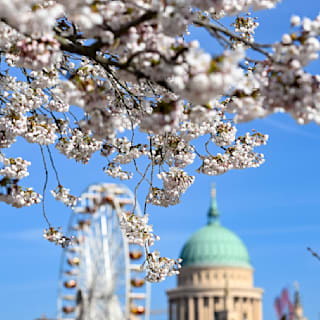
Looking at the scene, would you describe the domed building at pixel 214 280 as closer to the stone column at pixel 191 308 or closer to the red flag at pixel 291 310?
the stone column at pixel 191 308

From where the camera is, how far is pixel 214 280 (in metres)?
107

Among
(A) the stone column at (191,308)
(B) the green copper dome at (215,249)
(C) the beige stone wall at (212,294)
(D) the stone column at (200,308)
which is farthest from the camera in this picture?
(B) the green copper dome at (215,249)

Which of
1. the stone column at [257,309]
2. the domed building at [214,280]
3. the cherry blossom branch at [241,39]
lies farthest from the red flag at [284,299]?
the stone column at [257,309]

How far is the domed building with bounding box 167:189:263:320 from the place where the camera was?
101500 mm

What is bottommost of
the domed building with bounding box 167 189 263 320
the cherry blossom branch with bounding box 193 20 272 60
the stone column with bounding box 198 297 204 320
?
the cherry blossom branch with bounding box 193 20 272 60

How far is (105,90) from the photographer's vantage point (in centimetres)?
571

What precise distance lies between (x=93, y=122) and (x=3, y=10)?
3.96 feet

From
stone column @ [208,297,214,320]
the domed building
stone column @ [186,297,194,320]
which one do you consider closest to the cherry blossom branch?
the domed building

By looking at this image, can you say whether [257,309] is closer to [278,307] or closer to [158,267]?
[158,267]

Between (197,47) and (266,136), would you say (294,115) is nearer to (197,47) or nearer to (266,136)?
(197,47)

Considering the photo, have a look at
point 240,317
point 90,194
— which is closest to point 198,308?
point 240,317

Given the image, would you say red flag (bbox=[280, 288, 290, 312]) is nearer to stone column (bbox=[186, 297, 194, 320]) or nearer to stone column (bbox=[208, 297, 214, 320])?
stone column (bbox=[208, 297, 214, 320])

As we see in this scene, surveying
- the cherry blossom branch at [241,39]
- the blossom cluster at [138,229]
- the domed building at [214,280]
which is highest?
the domed building at [214,280]

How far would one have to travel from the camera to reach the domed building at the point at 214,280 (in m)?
102
